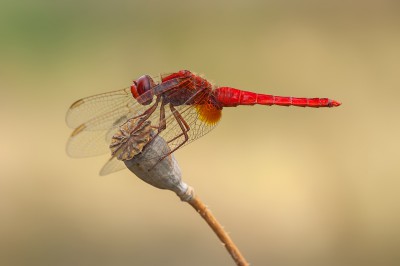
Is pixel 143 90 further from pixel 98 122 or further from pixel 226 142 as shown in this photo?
pixel 226 142

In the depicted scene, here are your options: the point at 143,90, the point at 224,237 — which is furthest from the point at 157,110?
the point at 224,237

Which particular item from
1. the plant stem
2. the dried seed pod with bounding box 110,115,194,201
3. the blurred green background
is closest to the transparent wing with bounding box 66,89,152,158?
the dried seed pod with bounding box 110,115,194,201

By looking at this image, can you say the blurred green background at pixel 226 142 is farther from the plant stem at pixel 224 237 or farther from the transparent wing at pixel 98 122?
the plant stem at pixel 224 237

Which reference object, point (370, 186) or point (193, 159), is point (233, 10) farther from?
point (370, 186)

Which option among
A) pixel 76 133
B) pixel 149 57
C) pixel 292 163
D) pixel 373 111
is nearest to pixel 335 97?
pixel 373 111

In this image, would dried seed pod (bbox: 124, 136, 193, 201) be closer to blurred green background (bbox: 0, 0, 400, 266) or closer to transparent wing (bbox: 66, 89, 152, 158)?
transparent wing (bbox: 66, 89, 152, 158)

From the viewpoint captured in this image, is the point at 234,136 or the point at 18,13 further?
the point at 18,13
